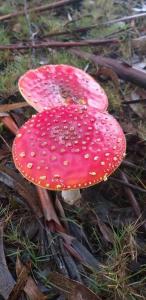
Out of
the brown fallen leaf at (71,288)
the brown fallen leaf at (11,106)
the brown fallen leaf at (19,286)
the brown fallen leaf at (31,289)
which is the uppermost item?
the brown fallen leaf at (11,106)

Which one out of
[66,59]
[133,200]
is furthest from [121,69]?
[133,200]

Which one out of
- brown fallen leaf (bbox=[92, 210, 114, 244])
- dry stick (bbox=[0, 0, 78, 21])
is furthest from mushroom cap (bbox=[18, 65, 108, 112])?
dry stick (bbox=[0, 0, 78, 21])

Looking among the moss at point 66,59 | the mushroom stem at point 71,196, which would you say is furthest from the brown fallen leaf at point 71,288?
the moss at point 66,59

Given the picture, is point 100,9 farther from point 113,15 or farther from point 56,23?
point 56,23

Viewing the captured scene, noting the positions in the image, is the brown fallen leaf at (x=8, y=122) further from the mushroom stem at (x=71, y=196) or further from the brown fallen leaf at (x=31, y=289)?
the brown fallen leaf at (x=31, y=289)

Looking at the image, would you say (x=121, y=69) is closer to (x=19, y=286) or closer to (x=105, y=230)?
(x=105, y=230)

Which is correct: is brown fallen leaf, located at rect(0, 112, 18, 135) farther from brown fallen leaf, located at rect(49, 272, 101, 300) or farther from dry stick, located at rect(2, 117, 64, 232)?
brown fallen leaf, located at rect(49, 272, 101, 300)
